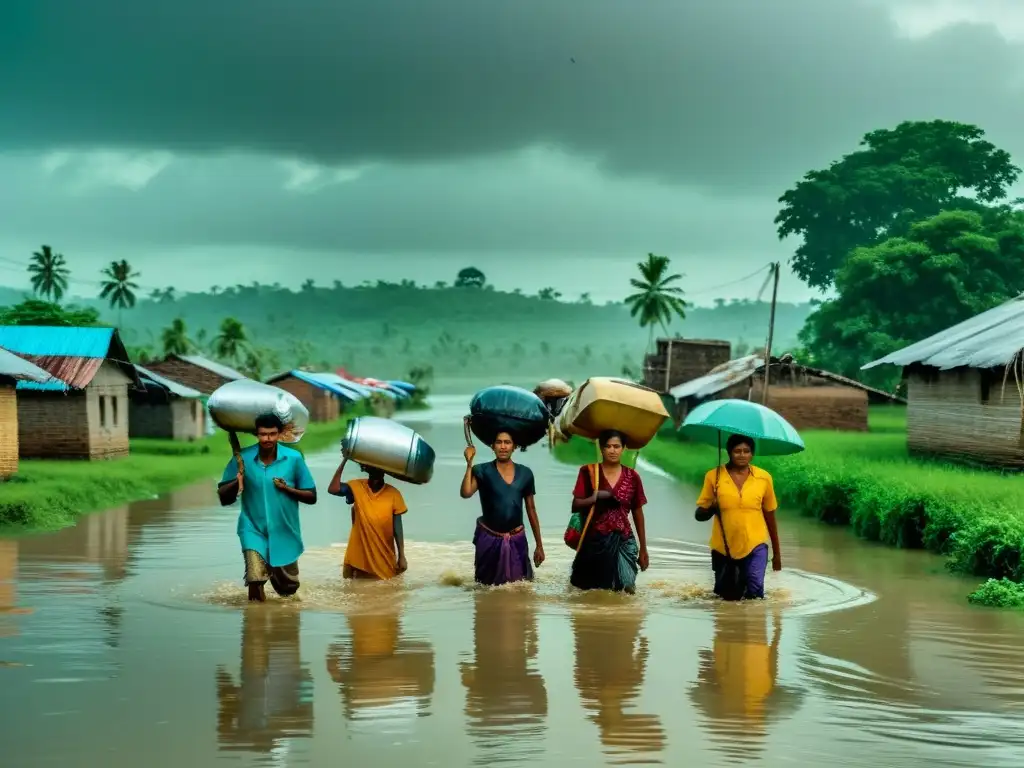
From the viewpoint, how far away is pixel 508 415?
12.4 meters

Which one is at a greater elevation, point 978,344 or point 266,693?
point 978,344

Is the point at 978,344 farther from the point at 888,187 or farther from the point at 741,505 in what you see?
the point at 888,187

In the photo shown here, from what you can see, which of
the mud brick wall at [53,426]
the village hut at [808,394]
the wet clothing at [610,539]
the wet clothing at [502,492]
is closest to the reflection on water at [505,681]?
the wet clothing at [610,539]

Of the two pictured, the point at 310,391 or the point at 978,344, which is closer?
the point at 978,344

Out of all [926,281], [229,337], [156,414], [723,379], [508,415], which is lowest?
[156,414]

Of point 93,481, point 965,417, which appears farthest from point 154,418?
point 965,417

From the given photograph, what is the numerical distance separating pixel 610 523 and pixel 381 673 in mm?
3225

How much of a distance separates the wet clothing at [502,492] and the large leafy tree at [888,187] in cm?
6443

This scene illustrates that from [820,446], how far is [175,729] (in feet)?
82.6

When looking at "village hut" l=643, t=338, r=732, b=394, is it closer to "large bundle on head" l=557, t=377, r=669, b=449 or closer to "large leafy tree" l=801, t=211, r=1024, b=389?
"large leafy tree" l=801, t=211, r=1024, b=389

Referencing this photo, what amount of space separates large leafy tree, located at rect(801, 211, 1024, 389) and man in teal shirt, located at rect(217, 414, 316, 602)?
48.7 m

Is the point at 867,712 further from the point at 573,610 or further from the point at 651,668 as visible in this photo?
the point at 573,610

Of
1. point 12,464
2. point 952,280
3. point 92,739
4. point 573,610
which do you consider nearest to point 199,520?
point 12,464

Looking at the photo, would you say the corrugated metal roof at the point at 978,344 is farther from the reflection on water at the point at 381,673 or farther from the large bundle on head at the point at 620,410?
the reflection on water at the point at 381,673
